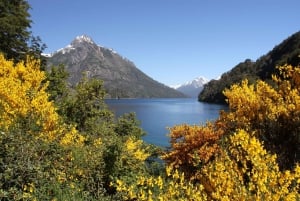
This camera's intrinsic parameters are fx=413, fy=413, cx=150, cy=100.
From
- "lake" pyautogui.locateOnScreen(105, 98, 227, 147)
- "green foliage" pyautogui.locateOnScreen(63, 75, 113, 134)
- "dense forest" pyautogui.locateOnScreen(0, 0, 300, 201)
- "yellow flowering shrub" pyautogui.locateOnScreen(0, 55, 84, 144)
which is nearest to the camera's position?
"dense forest" pyautogui.locateOnScreen(0, 0, 300, 201)

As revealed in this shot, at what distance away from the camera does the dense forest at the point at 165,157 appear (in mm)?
8266

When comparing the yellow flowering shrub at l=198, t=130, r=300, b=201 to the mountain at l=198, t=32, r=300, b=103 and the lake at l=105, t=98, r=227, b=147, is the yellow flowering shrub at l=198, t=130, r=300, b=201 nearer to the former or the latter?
the lake at l=105, t=98, r=227, b=147

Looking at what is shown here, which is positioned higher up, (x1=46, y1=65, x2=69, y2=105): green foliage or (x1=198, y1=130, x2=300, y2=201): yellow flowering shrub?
(x1=46, y1=65, x2=69, y2=105): green foliage

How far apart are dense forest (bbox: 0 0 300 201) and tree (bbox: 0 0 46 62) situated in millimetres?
8678

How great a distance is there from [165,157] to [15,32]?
57.0 feet

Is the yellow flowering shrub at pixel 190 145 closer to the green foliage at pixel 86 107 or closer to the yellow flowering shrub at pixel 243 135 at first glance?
the yellow flowering shrub at pixel 243 135

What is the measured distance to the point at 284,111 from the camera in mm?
14195

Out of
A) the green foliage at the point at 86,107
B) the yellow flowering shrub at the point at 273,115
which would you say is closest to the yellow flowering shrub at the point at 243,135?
the yellow flowering shrub at the point at 273,115

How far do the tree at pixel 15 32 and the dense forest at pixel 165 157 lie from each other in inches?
342

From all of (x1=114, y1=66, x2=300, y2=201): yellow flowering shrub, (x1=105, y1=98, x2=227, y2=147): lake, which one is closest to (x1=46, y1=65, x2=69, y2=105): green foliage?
(x1=105, y1=98, x2=227, y2=147): lake

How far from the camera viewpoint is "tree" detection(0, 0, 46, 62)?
1120 inches

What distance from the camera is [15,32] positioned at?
2895 cm

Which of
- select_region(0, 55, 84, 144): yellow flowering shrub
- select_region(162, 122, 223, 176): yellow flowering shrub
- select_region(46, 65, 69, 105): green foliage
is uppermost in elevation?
select_region(46, 65, 69, 105): green foliage

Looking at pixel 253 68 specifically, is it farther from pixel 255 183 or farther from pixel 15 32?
pixel 255 183
